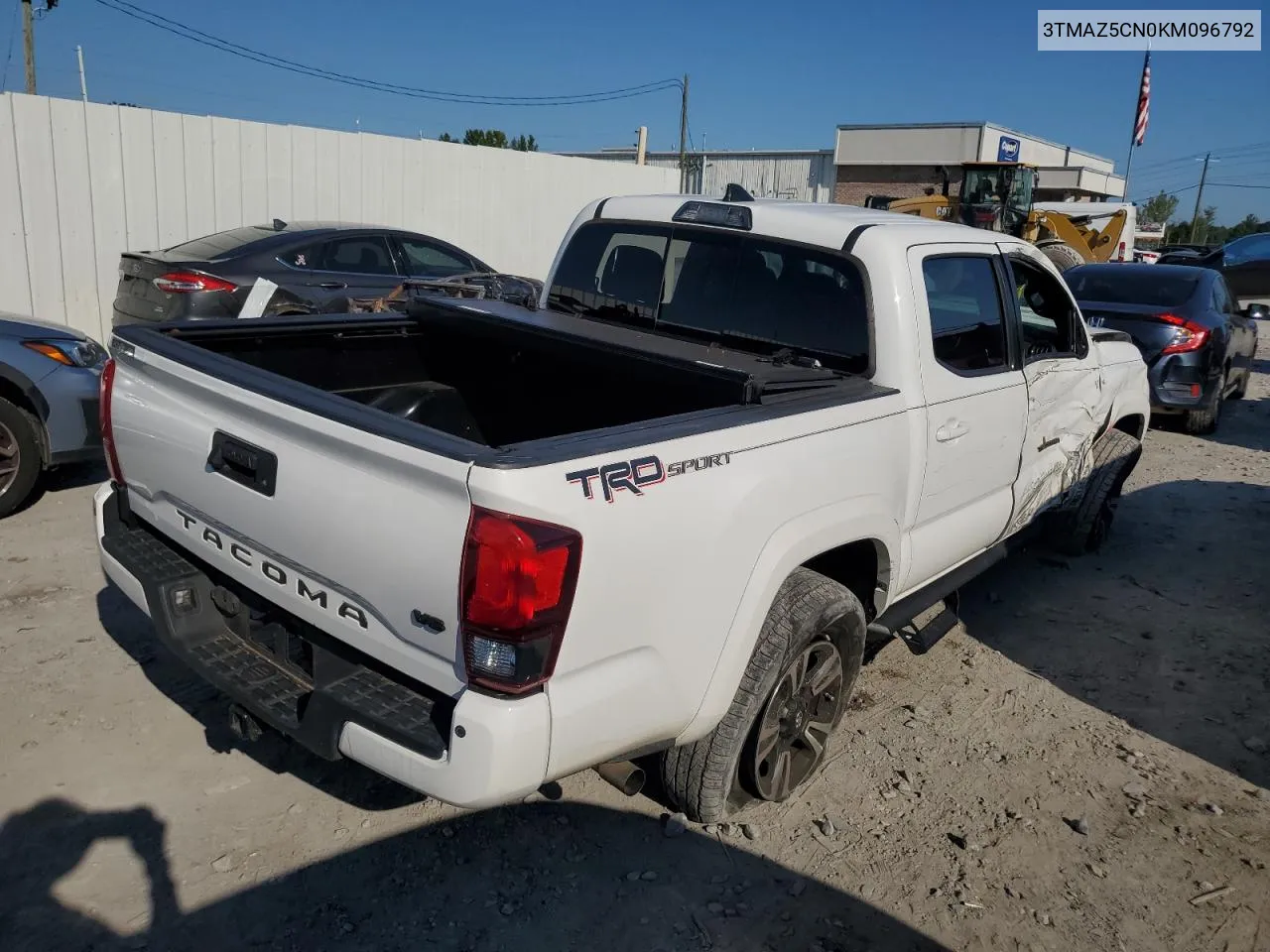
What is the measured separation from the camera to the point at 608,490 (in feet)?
7.57

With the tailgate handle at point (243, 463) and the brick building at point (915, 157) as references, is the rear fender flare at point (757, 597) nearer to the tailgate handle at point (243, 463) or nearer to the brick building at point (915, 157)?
the tailgate handle at point (243, 463)

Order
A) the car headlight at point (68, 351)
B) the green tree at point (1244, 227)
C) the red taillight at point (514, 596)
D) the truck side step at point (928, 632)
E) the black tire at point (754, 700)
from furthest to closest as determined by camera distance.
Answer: the green tree at point (1244, 227) → the car headlight at point (68, 351) → the truck side step at point (928, 632) → the black tire at point (754, 700) → the red taillight at point (514, 596)

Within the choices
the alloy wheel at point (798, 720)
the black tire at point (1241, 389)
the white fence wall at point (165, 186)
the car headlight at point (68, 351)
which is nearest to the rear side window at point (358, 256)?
the white fence wall at point (165, 186)

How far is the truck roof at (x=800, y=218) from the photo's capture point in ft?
12.3

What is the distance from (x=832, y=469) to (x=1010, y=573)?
3373 millimetres

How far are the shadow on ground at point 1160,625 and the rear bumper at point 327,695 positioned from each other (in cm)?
315

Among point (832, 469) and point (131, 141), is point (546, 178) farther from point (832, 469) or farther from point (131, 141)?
point (832, 469)

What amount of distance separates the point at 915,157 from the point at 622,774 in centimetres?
4327

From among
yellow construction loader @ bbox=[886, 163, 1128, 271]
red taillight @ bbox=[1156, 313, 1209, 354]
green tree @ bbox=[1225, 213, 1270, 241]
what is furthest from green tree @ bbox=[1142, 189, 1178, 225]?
red taillight @ bbox=[1156, 313, 1209, 354]

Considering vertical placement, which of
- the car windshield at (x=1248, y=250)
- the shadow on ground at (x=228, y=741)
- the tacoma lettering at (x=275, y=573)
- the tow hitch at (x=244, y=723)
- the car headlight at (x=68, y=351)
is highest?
the car windshield at (x=1248, y=250)

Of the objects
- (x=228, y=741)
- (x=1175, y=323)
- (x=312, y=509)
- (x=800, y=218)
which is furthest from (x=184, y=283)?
(x=1175, y=323)

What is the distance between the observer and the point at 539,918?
2.82 meters

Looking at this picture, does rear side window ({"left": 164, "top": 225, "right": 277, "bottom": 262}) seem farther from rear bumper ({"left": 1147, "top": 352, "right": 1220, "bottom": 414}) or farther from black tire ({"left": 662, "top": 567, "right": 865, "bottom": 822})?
rear bumper ({"left": 1147, "top": 352, "right": 1220, "bottom": 414})

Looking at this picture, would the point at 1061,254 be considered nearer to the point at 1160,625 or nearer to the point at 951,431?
the point at 1160,625
